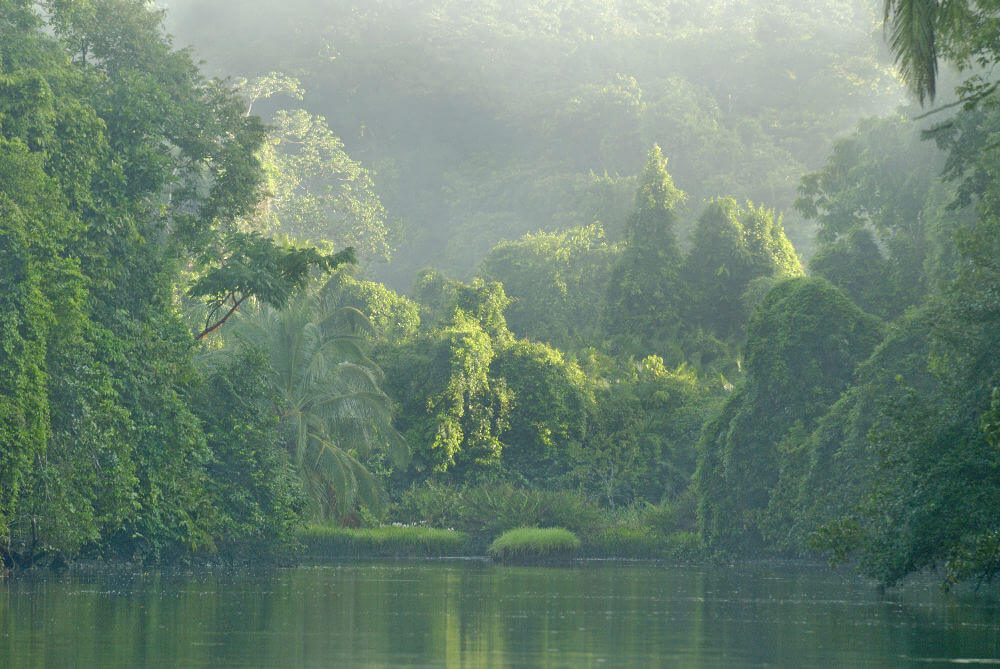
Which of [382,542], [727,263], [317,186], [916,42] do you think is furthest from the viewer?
[317,186]

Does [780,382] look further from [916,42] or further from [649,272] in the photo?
[916,42]

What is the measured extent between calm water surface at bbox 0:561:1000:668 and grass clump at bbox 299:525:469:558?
10.5 metres

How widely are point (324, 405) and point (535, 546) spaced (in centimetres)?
672

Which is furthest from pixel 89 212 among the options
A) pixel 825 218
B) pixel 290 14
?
pixel 290 14

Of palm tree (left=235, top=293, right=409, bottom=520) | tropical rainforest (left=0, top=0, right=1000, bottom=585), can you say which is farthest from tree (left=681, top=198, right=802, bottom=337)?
palm tree (left=235, top=293, right=409, bottom=520)

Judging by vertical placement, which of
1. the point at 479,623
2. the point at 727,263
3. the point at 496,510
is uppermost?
the point at 727,263

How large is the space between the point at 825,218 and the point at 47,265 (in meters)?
26.7

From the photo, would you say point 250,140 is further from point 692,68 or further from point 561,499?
point 692,68

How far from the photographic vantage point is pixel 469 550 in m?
38.2

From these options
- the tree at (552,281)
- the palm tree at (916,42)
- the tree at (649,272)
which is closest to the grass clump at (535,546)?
the tree at (649,272)

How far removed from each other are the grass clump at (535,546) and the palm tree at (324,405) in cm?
362

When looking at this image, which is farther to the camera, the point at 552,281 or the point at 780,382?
the point at 552,281

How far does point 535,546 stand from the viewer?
1399 inches

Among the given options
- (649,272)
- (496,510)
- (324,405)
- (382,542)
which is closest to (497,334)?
(649,272)
